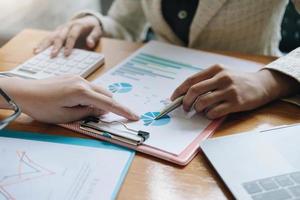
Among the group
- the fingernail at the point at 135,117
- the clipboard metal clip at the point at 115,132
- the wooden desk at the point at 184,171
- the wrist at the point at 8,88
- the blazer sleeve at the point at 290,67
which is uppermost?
the blazer sleeve at the point at 290,67

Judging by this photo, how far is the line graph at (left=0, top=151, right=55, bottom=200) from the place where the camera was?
50 centimetres

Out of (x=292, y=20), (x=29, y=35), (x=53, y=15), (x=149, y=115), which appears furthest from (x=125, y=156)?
(x=53, y=15)

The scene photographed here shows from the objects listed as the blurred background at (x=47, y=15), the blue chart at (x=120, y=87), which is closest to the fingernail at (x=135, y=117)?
the blue chart at (x=120, y=87)

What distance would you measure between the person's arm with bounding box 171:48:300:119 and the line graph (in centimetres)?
26

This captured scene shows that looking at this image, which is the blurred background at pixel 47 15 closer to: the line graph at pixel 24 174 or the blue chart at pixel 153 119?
the blue chart at pixel 153 119

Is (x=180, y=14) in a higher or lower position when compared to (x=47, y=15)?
higher

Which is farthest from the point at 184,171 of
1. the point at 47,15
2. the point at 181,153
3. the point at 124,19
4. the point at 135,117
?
the point at 47,15

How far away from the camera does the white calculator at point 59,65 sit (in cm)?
78

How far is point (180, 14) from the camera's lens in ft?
3.24

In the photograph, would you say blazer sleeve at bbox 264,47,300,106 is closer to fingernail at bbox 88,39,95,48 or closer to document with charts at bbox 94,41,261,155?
document with charts at bbox 94,41,261,155

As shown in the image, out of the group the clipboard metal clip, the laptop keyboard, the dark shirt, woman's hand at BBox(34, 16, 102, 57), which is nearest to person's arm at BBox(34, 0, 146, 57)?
woman's hand at BBox(34, 16, 102, 57)

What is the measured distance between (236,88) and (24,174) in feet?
1.20

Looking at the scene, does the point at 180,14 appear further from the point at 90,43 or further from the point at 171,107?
the point at 171,107

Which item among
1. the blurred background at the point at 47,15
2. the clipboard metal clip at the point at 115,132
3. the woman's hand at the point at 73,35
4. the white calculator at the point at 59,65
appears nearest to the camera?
the clipboard metal clip at the point at 115,132
